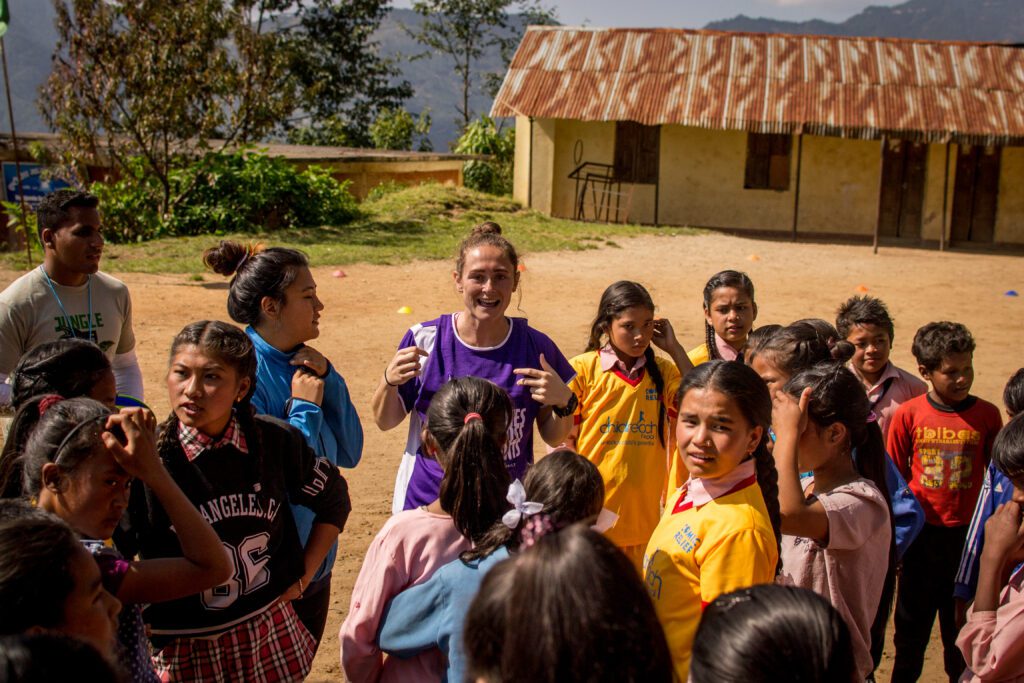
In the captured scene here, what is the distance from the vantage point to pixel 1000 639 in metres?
2.41

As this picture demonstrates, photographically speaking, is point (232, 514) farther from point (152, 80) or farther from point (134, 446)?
point (152, 80)

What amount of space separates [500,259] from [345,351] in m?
5.53

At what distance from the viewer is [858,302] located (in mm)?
4152

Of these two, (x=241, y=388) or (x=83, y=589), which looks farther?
(x=241, y=388)

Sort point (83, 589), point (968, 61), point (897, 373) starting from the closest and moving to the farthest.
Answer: point (83, 589) < point (897, 373) < point (968, 61)

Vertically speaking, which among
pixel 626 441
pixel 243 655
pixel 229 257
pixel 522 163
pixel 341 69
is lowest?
pixel 243 655

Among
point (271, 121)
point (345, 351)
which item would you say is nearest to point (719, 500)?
point (345, 351)

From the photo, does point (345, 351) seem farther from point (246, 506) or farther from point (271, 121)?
point (271, 121)

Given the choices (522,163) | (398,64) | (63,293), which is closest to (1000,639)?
(63,293)

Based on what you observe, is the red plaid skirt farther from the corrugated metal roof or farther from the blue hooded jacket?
the corrugated metal roof

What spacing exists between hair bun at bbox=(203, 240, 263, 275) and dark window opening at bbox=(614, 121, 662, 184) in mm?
18390

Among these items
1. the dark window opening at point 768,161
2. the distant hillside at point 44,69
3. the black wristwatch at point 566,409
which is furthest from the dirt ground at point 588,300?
the distant hillside at point 44,69

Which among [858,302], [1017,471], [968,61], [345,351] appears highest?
[968,61]

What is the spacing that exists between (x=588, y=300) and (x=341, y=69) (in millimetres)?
24086
